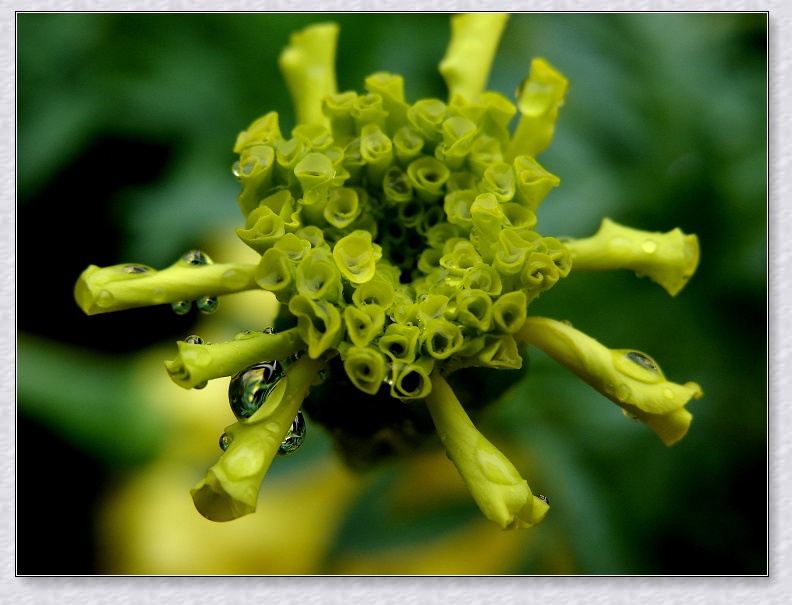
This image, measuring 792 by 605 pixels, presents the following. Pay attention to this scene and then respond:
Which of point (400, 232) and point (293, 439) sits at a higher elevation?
point (400, 232)

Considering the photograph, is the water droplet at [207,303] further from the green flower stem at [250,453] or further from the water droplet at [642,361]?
the water droplet at [642,361]

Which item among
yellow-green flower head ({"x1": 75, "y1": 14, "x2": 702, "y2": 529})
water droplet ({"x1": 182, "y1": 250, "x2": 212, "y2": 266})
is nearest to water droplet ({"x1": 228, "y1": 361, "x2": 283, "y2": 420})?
yellow-green flower head ({"x1": 75, "y1": 14, "x2": 702, "y2": 529})

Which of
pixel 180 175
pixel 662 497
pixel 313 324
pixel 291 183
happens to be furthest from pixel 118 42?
pixel 662 497

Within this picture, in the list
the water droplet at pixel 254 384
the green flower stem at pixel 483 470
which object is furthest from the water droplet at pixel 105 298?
the green flower stem at pixel 483 470

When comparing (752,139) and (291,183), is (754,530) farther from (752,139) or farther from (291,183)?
(291,183)

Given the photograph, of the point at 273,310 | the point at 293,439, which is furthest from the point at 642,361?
the point at 273,310

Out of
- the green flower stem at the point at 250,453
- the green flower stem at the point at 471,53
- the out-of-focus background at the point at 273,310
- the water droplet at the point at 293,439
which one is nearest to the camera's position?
the green flower stem at the point at 250,453

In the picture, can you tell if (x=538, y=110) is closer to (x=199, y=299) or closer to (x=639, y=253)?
(x=639, y=253)

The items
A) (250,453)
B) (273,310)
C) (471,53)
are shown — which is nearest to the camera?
(250,453)
